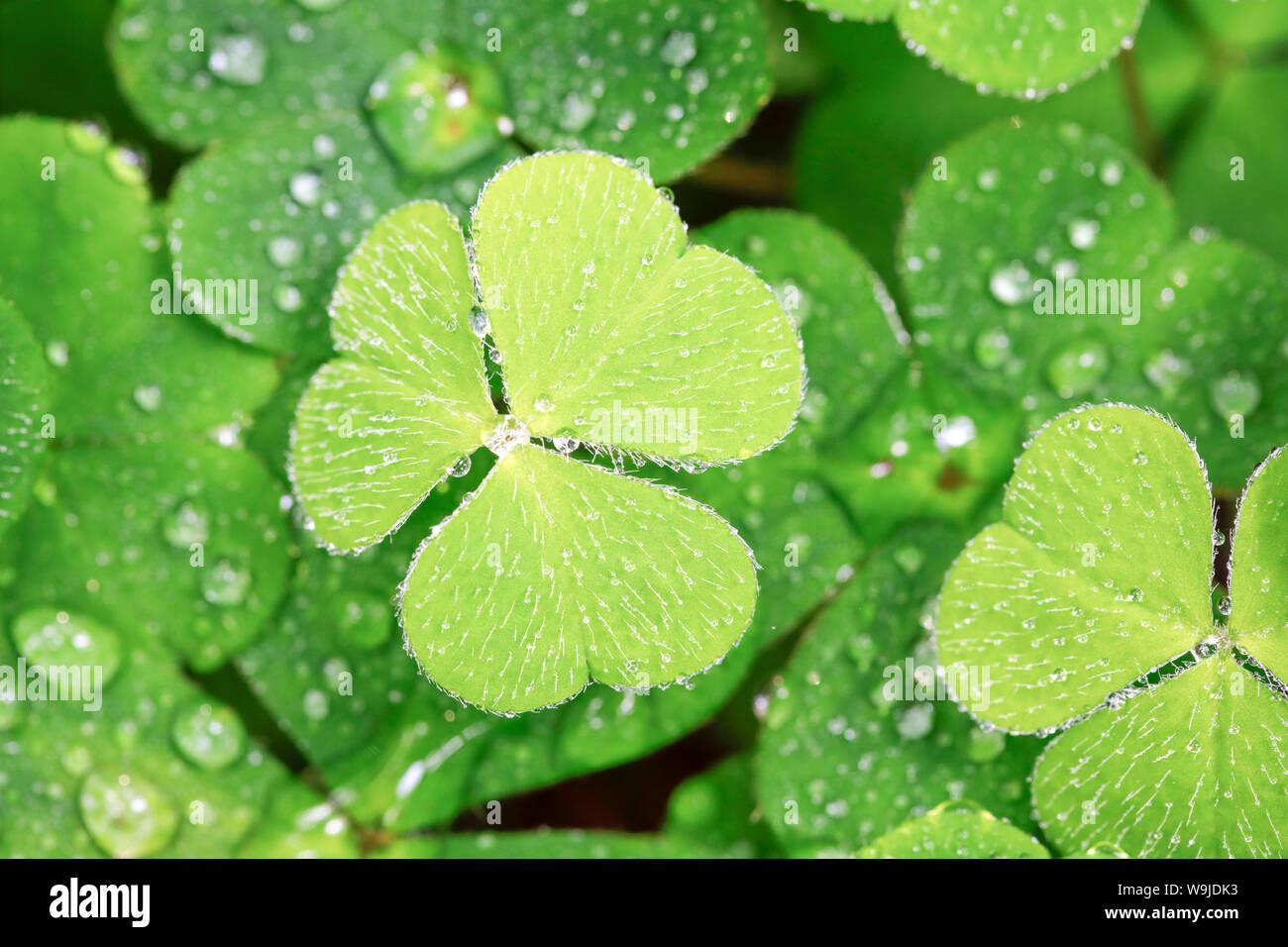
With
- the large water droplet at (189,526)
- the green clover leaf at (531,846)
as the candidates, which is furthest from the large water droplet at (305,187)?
the green clover leaf at (531,846)

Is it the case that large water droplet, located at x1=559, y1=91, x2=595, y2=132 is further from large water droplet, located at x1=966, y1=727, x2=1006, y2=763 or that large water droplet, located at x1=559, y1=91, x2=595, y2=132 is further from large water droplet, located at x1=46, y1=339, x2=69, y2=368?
large water droplet, located at x1=966, y1=727, x2=1006, y2=763

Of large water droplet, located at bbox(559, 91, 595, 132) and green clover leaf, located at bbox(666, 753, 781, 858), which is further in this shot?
green clover leaf, located at bbox(666, 753, 781, 858)

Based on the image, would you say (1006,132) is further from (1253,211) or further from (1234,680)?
(1234,680)

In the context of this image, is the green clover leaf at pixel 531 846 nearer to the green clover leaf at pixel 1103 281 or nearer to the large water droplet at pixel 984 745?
the large water droplet at pixel 984 745

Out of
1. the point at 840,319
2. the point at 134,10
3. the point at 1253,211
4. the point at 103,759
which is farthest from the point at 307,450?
the point at 1253,211

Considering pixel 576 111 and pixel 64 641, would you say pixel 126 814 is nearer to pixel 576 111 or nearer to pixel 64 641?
pixel 64 641

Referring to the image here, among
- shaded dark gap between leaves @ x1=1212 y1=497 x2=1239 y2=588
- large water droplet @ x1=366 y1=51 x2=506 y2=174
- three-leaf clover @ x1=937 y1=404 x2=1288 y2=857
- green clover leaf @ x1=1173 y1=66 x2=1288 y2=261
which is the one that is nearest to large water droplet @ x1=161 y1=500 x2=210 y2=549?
large water droplet @ x1=366 y1=51 x2=506 y2=174
